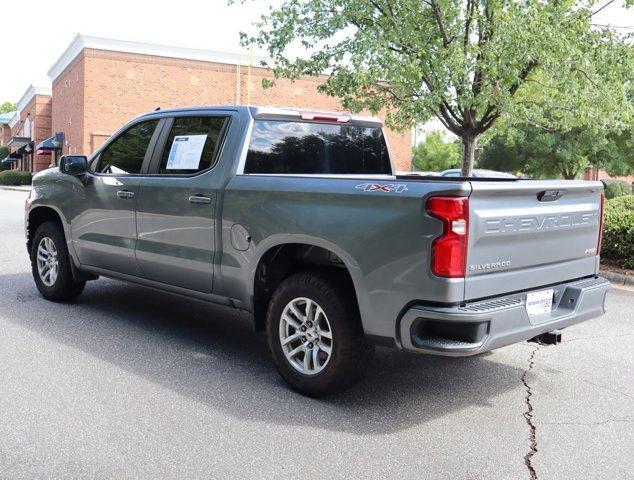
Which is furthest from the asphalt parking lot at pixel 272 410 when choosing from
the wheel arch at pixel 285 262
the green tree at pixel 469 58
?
the green tree at pixel 469 58

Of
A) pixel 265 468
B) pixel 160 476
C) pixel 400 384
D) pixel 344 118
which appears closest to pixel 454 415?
pixel 400 384

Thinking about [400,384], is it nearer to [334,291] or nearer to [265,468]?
[334,291]

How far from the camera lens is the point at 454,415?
4.12 meters

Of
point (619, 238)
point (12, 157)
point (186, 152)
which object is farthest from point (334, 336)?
point (12, 157)

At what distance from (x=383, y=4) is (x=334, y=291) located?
31.2 ft

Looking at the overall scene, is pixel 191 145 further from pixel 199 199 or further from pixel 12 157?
pixel 12 157

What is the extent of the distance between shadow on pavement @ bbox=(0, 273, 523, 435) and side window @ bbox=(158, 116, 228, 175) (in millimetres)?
1475

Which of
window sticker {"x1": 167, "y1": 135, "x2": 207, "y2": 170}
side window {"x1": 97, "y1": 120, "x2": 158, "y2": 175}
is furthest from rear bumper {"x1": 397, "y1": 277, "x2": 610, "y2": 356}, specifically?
side window {"x1": 97, "y1": 120, "x2": 158, "y2": 175}

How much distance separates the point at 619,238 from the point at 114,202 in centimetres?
736

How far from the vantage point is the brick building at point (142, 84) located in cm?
3706

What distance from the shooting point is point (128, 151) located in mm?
6000

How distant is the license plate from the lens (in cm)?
403

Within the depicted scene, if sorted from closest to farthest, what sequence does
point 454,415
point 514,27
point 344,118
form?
1. point 454,415
2. point 344,118
3. point 514,27

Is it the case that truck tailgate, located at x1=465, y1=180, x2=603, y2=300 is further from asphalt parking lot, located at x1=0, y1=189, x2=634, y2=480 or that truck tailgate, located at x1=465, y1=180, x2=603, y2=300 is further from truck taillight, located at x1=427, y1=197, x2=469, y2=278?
asphalt parking lot, located at x1=0, y1=189, x2=634, y2=480
